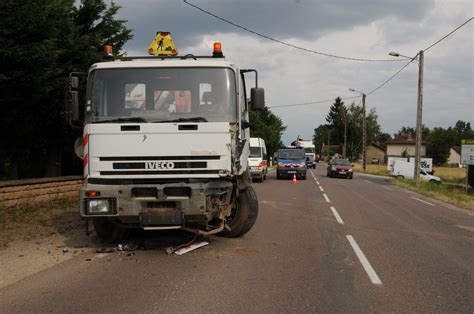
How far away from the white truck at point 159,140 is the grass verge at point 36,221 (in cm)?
229

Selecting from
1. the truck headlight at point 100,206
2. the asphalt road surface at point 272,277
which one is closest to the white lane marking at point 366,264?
the asphalt road surface at point 272,277

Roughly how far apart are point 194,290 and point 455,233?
6.55 meters

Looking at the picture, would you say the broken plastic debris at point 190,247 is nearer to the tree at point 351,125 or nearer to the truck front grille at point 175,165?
the truck front grille at point 175,165

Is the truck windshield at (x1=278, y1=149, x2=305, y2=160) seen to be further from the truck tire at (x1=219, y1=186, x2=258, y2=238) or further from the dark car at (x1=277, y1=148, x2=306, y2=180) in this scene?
the truck tire at (x1=219, y1=186, x2=258, y2=238)

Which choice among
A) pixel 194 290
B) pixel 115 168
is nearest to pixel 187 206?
pixel 115 168

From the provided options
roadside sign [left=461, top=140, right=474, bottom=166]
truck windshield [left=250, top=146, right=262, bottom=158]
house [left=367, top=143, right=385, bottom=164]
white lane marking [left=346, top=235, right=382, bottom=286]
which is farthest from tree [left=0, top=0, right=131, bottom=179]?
house [left=367, top=143, right=385, bottom=164]

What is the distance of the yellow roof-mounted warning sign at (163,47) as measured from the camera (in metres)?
7.82

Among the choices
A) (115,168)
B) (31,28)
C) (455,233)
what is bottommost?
(455,233)

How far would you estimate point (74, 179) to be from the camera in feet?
42.0

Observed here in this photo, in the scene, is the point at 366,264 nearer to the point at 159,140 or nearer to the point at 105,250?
the point at 159,140

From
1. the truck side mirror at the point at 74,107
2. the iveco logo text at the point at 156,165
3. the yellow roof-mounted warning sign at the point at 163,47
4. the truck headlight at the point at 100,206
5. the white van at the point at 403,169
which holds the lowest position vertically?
the white van at the point at 403,169

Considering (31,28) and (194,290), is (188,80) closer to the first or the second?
(194,290)

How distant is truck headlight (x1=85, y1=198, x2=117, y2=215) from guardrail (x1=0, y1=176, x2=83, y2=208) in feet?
15.7

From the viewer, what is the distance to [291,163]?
92.1 ft
